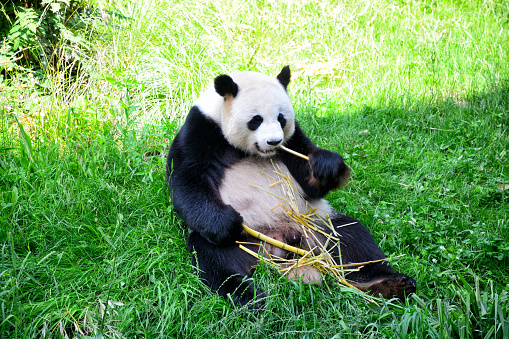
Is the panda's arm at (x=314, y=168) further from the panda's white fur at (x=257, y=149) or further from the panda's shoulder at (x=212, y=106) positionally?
the panda's shoulder at (x=212, y=106)

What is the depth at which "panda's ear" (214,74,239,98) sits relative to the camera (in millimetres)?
2939

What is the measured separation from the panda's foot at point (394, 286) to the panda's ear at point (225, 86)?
1661mm

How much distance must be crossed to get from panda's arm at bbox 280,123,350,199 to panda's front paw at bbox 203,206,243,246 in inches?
27.6

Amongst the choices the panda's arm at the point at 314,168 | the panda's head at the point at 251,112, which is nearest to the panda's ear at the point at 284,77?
the panda's head at the point at 251,112

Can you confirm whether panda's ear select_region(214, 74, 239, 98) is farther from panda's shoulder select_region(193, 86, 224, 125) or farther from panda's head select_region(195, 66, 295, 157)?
panda's shoulder select_region(193, 86, 224, 125)

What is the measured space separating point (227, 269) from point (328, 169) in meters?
1.05

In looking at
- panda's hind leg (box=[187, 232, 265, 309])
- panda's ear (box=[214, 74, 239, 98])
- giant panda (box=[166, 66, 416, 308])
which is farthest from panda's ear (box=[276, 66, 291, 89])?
panda's hind leg (box=[187, 232, 265, 309])

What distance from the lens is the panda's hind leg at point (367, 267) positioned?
2621mm

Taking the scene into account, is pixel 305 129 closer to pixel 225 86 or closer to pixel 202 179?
pixel 225 86

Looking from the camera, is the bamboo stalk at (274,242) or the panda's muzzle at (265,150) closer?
the bamboo stalk at (274,242)

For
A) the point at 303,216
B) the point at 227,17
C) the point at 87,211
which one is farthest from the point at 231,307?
the point at 227,17

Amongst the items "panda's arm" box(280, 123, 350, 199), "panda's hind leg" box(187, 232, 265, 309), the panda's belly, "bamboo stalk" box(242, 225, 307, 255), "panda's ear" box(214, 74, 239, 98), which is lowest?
"panda's hind leg" box(187, 232, 265, 309)

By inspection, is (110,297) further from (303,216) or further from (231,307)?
(303,216)

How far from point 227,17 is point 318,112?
2454 millimetres
